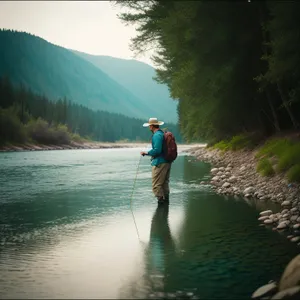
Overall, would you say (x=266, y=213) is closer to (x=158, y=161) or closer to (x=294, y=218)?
(x=294, y=218)

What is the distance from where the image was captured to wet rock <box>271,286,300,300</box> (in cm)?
461

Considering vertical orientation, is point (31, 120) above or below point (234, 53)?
above

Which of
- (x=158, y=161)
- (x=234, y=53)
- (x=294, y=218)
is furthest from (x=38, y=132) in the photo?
(x=294, y=218)

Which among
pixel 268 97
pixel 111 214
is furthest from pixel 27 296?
pixel 268 97

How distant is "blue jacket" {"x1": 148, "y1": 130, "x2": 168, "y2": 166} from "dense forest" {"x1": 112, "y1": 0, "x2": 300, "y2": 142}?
17.2 feet

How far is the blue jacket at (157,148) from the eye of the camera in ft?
38.8

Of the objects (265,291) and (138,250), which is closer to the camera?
(265,291)

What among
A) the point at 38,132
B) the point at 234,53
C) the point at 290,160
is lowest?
the point at 290,160

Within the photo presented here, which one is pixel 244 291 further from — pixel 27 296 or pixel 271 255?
pixel 27 296

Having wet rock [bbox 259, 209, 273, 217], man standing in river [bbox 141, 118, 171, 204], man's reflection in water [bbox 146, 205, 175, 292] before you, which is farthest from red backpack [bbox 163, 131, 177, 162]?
wet rock [bbox 259, 209, 273, 217]

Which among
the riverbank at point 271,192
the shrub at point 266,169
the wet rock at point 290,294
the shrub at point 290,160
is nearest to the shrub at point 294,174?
the riverbank at point 271,192

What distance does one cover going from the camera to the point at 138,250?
737cm

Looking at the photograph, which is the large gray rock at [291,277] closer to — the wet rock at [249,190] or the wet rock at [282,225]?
the wet rock at [282,225]

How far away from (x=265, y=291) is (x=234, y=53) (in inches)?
554
